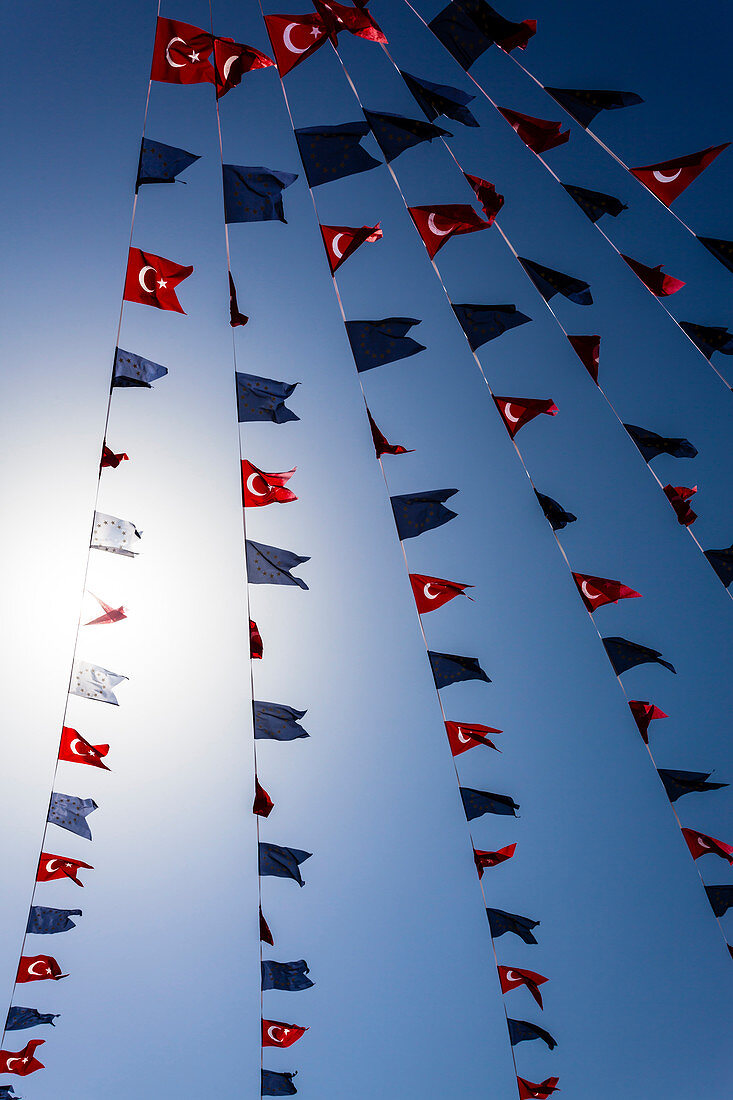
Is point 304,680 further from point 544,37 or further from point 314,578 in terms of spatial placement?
point 544,37

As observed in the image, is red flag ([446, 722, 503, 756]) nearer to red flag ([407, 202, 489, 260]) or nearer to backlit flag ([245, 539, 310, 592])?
backlit flag ([245, 539, 310, 592])

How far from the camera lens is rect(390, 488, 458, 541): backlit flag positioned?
5.29 m

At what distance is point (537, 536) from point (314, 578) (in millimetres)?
2273

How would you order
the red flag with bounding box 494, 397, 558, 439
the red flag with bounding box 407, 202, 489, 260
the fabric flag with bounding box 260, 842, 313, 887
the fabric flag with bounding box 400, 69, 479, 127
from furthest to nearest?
the fabric flag with bounding box 260, 842, 313, 887 → the red flag with bounding box 494, 397, 558, 439 → the red flag with bounding box 407, 202, 489, 260 → the fabric flag with bounding box 400, 69, 479, 127

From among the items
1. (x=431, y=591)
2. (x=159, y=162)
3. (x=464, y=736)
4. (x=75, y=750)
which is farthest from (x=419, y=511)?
(x=75, y=750)

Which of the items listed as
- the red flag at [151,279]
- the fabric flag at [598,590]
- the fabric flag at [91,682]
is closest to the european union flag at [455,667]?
the fabric flag at [598,590]

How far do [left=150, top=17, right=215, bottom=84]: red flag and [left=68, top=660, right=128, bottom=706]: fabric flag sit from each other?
3.81m

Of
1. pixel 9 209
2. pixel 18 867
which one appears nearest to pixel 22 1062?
pixel 18 867

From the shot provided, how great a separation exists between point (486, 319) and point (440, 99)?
49.3 inches

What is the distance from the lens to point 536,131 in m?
→ 4.16

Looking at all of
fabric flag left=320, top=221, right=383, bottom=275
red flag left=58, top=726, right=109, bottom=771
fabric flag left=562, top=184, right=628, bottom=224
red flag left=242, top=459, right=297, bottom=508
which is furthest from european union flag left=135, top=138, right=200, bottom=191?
red flag left=58, top=726, right=109, bottom=771

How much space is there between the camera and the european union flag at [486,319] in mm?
4730

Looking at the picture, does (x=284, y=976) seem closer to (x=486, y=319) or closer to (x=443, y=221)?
(x=486, y=319)

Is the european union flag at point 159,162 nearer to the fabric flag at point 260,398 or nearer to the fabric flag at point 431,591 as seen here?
the fabric flag at point 260,398
